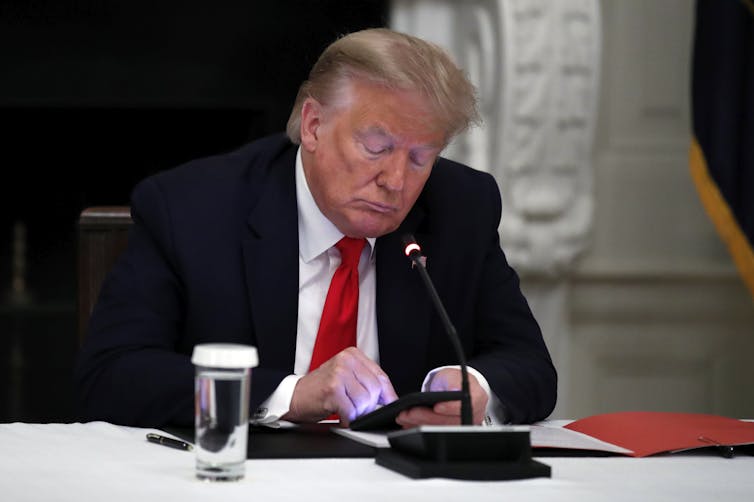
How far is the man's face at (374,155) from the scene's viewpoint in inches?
78.2

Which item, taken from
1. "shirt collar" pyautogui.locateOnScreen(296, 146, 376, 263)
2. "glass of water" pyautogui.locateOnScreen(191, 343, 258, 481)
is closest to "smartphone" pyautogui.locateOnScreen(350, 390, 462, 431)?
→ "glass of water" pyautogui.locateOnScreen(191, 343, 258, 481)

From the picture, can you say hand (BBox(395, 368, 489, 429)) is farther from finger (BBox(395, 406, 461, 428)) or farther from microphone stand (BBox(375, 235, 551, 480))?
microphone stand (BBox(375, 235, 551, 480))

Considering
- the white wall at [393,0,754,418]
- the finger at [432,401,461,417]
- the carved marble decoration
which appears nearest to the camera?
the finger at [432,401,461,417]

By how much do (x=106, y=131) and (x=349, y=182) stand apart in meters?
2.44

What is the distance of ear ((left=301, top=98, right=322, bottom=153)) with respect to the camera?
2113 millimetres

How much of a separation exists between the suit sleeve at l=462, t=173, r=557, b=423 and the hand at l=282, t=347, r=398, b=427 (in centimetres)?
25

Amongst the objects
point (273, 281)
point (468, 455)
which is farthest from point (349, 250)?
point (468, 455)

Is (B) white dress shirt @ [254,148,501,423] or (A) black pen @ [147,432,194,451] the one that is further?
(B) white dress shirt @ [254,148,501,423]

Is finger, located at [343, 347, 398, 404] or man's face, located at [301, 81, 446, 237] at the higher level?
man's face, located at [301, 81, 446, 237]

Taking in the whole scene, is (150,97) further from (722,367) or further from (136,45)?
(722,367)

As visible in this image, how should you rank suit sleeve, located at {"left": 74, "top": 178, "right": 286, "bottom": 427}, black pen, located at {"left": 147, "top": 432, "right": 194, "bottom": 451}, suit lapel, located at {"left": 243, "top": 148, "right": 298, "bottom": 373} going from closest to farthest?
black pen, located at {"left": 147, "top": 432, "right": 194, "bottom": 451}
suit sleeve, located at {"left": 74, "top": 178, "right": 286, "bottom": 427}
suit lapel, located at {"left": 243, "top": 148, "right": 298, "bottom": 373}

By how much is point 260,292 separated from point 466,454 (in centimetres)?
75

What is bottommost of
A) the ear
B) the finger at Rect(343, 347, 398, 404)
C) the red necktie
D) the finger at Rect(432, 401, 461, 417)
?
the finger at Rect(432, 401, 461, 417)

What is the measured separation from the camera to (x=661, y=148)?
368 cm
